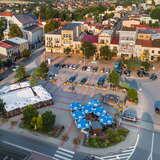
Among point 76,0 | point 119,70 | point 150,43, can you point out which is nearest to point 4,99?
point 119,70

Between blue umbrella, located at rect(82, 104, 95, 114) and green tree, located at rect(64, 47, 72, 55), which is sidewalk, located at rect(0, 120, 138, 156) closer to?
blue umbrella, located at rect(82, 104, 95, 114)

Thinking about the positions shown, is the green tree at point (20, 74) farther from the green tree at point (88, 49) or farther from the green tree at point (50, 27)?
the green tree at point (50, 27)

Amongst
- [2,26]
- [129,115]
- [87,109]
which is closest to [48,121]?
[87,109]

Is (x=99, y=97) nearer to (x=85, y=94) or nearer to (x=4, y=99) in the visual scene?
(x=85, y=94)

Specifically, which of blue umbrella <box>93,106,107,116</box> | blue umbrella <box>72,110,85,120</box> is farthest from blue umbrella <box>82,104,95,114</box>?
blue umbrella <box>72,110,85,120</box>

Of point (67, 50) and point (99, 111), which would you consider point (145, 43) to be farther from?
point (99, 111)
